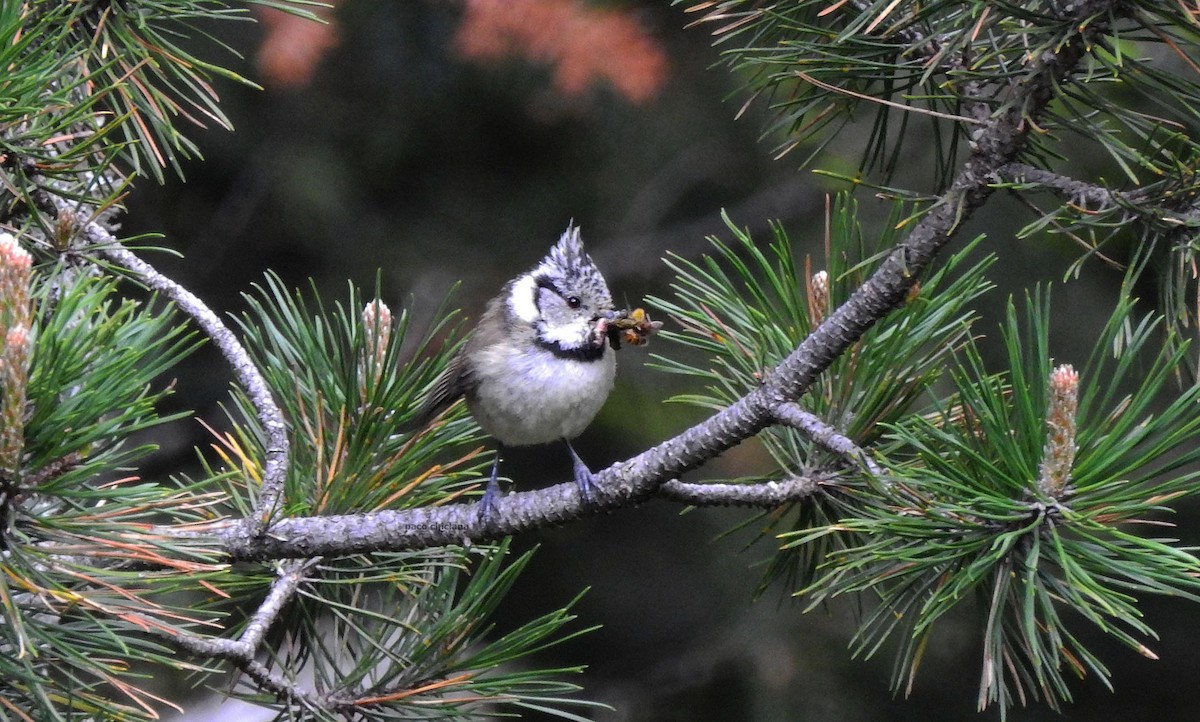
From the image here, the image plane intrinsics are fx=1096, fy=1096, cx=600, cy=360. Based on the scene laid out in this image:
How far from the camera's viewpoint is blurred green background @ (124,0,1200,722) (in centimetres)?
285

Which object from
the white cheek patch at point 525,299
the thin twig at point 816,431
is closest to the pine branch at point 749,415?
the thin twig at point 816,431

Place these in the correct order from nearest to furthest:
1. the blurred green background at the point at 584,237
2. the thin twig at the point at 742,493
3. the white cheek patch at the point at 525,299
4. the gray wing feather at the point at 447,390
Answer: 1. the thin twig at the point at 742,493
2. the gray wing feather at the point at 447,390
3. the white cheek patch at the point at 525,299
4. the blurred green background at the point at 584,237

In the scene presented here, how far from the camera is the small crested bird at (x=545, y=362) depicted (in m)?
2.09

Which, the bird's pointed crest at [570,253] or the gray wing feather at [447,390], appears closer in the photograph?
the gray wing feather at [447,390]

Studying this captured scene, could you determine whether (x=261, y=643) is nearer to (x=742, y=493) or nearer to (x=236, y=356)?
(x=236, y=356)

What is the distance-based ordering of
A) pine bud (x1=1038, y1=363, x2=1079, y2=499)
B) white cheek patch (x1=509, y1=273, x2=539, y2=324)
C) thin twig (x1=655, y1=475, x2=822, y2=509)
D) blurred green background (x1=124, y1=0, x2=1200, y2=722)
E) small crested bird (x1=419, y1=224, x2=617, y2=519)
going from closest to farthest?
pine bud (x1=1038, y1=363, x2=1079, y2=499) < thin twig (x1=655, y1=475, x2=822, y2=509) < small crested bird (x1=419, y1=224, x2=617, y2=519) < white cheek patch (x1=509, y1=273, x2=539, y2=324) < blurred green background (x1=124, y1=0, x2=1200, y2=722)

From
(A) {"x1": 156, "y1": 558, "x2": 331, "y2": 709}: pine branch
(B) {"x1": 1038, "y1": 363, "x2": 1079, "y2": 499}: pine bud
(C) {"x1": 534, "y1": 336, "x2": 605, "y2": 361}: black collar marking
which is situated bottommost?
(A) {"x1": 156, "y1": 558, "x2": 331, "y2": 709}: pine branch

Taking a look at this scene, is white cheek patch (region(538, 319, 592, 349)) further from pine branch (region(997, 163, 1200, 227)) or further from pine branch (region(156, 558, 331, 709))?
pine branch (region(997, 163, 1200, 227))

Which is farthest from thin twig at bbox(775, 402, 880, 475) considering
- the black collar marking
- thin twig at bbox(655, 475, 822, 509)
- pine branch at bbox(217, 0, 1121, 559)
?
the black collar marking

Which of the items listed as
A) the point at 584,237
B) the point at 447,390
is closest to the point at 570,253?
the point at 447,390

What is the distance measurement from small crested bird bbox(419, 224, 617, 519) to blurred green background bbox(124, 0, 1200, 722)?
0.75m

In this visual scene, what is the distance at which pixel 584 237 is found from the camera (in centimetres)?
312

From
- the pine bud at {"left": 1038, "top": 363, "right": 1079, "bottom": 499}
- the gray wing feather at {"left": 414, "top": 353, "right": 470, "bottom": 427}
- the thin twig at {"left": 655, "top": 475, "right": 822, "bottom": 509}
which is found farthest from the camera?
the gray wing feather at {"left": 414, "top": 353, "right": 470, "bottom": 427}

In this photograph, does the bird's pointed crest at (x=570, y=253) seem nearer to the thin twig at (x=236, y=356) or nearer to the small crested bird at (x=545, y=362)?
the small crested bird at (x=545, y=362)
